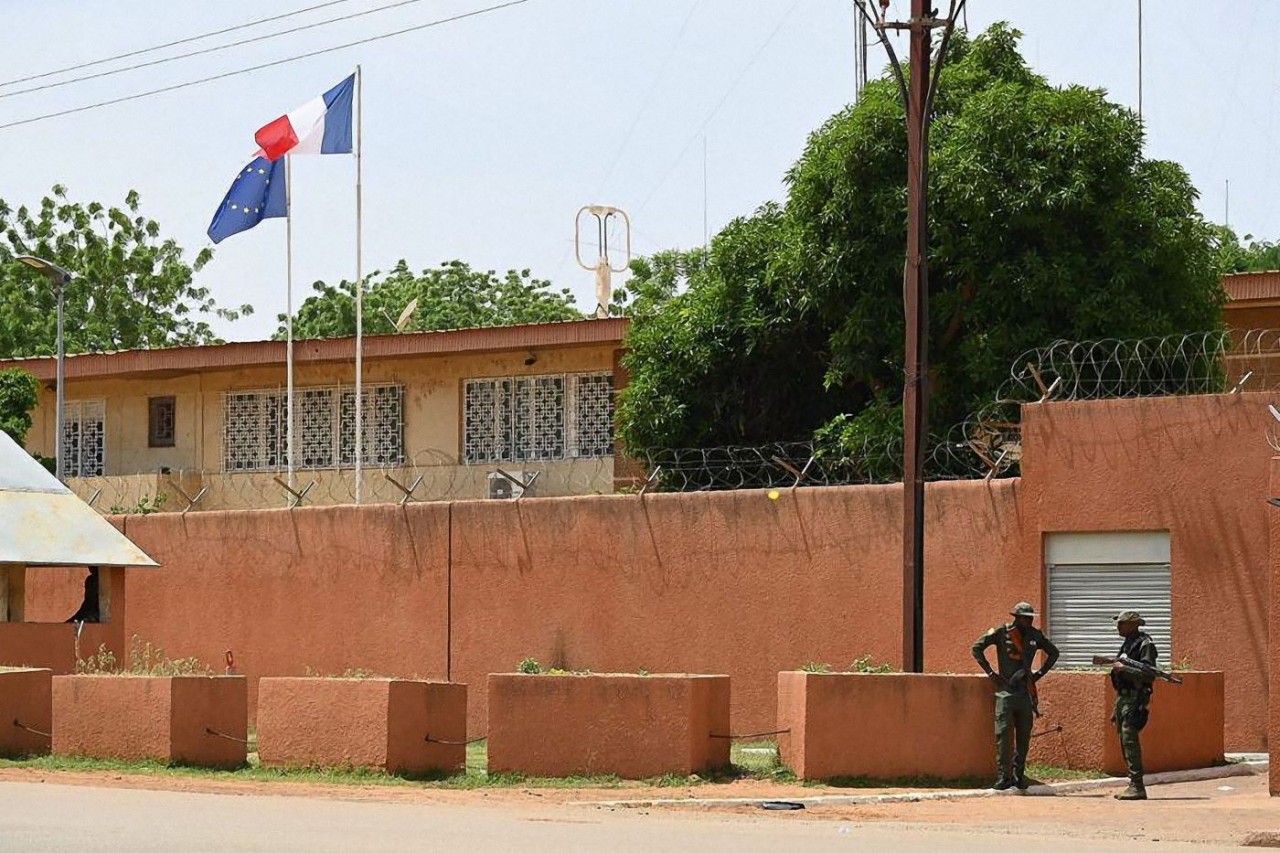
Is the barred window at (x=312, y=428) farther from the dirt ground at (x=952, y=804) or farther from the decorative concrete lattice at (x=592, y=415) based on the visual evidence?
the dirt ground at (x=952, y=804)

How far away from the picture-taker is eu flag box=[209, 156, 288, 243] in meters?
28.4

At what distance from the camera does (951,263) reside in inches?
854

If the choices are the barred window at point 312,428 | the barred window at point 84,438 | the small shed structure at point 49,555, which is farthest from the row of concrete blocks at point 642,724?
the barred window at point 84,438

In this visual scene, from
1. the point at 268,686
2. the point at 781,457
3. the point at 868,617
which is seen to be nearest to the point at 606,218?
the point at 781,457

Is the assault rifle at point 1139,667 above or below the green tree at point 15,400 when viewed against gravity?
Answer: below

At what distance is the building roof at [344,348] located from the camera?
27.4 metres

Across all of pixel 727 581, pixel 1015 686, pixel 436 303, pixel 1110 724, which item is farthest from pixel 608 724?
pixel 436 303

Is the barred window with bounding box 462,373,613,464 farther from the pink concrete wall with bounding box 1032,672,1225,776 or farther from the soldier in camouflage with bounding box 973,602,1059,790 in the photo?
the soldier in camouflage with bounding box 973,602,1059,790

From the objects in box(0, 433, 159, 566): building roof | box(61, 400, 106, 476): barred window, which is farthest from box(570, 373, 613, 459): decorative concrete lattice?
box(61, 400, 106, 476): barred window

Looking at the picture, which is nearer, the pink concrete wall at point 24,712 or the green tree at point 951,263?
the pink concrete wall at point 24,712

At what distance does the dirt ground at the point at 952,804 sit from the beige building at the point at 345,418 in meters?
9.81

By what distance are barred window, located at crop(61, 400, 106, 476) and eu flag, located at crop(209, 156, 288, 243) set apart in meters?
5.29

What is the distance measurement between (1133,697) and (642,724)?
12.6ft

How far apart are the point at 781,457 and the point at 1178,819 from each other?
28.0ft
